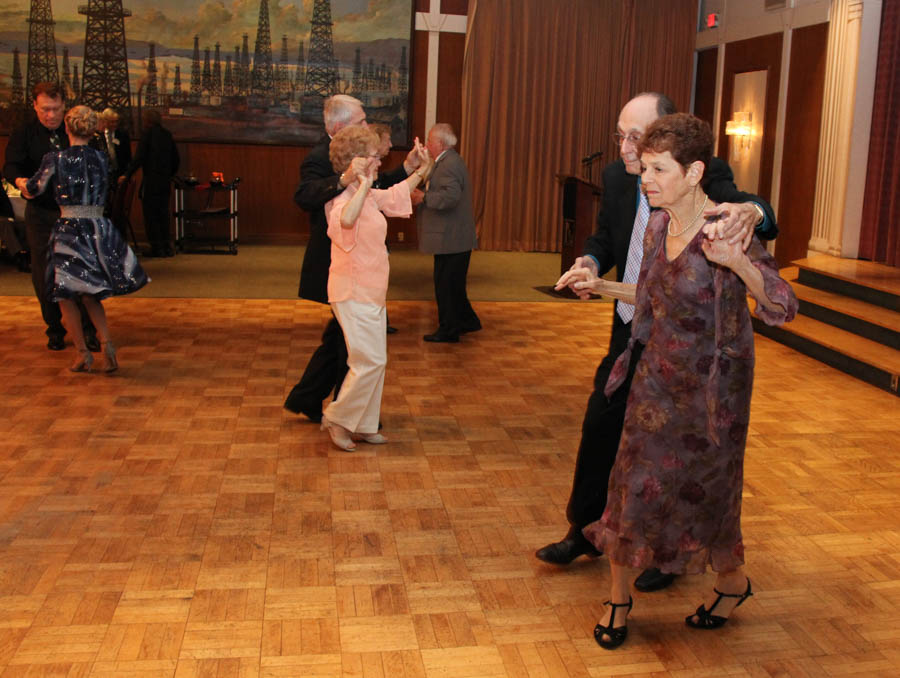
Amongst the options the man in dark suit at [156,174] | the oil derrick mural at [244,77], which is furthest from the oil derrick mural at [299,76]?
the man in dark suit at [156,174]

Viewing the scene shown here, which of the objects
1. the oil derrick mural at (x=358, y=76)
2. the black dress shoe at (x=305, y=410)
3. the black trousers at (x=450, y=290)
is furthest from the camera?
the oil derrick mural at (x=358, y=76)

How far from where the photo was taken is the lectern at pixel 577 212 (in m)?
9.04

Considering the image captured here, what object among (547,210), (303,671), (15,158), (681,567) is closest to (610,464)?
(681,567)

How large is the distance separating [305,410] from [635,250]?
7.50 feet

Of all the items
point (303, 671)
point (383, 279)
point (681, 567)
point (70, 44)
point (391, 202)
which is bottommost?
point (303, 671)

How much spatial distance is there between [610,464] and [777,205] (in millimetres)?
8208

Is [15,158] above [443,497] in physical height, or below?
above

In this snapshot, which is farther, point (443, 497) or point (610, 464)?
point (443, 497)

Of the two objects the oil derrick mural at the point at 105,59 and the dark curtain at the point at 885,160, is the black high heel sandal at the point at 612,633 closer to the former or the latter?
the dark curtain at the point at 885,160

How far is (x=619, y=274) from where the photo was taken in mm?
3318

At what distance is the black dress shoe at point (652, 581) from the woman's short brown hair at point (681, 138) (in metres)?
1.38

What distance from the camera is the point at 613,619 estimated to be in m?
2.86

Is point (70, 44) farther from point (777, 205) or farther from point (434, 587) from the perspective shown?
point (434, 587)

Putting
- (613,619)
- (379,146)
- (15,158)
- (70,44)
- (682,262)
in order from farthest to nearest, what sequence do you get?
(70,44)
(15,158)
(379,146)
(613,619)
(682,262)
